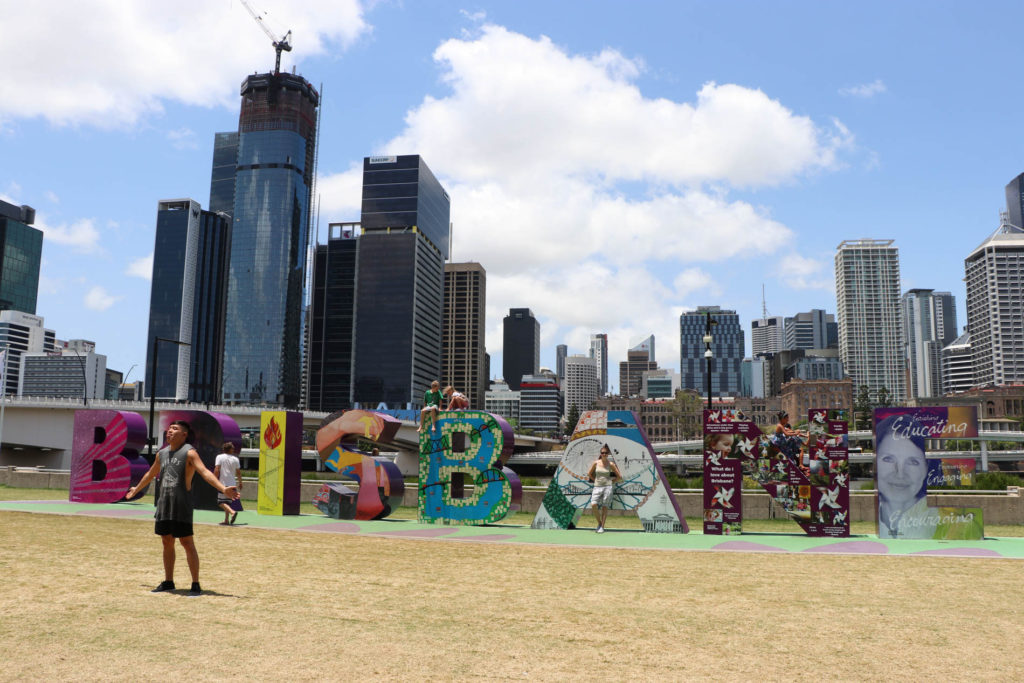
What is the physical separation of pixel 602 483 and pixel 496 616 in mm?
10277

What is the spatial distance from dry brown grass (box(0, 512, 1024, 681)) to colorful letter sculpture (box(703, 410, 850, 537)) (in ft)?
13.3

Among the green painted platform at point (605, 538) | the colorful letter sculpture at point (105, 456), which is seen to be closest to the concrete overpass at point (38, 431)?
the colorful letter sculpture at point (105, 456)

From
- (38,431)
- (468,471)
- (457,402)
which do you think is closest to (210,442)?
(457,402)

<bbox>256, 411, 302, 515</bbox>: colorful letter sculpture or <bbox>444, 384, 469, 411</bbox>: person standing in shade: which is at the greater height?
<bbox>444, 384, 469, 411</bbox>: person standing in shade

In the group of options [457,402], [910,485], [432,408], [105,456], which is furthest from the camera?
[105,456]

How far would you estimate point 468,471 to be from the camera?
66.1ft

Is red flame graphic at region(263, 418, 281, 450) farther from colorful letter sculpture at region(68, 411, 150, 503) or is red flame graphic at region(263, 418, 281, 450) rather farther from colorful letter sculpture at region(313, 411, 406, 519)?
colorful letter sculpture at region(68, 411, 150, 503)

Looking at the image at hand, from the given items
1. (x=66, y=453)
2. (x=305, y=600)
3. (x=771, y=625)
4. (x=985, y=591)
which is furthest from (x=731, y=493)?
(x=66, y=453)

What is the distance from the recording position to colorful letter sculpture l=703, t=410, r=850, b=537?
18000mm

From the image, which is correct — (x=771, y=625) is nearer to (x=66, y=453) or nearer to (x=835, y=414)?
(x=835, y=414)

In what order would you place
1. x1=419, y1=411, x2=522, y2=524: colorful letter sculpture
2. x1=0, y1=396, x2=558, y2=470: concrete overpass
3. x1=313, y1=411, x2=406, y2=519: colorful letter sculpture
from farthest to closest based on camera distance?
1. x1=0, y1=396, x2=558, y2=470: concrete overpass
2. x1=313, y1=411, x2=406, y2=519: colorful letter sculpture
3. x1=419, y1=411, x2=522, y2=524: colorful letter sculpture

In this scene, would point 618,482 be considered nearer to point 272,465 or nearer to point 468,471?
point 468,471

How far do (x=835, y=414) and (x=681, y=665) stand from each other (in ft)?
43.3

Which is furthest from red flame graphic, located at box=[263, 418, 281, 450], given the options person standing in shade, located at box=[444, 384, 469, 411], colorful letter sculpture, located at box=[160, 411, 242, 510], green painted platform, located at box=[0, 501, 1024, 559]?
person standing in shade, located at box=[444, 384, 469, 411]
